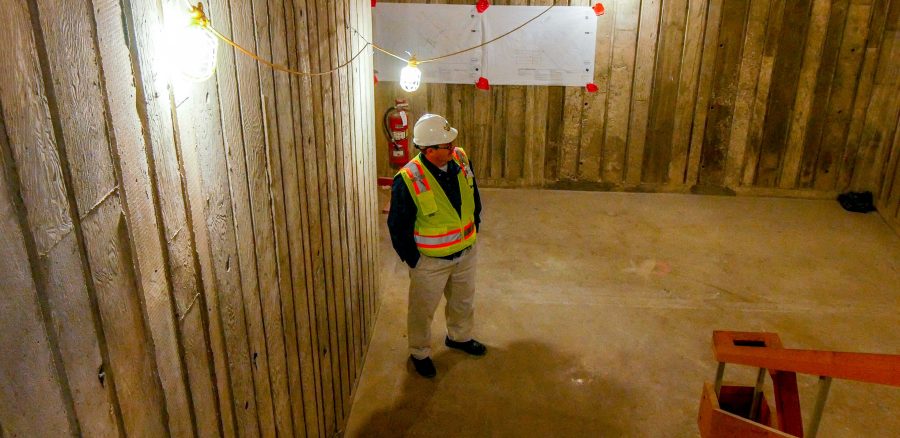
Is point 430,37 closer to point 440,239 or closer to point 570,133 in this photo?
point 570,133

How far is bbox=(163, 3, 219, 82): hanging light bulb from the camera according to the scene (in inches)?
66.1

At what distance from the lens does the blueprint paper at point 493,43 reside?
23.4 feet

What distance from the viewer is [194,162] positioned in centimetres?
183

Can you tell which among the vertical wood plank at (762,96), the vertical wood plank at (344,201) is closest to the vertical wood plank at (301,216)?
the vertical wood plank at (344,201)

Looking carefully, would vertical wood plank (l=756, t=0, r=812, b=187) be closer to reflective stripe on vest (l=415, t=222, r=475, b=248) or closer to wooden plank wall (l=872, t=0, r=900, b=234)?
wooden plank wall (l=872, t=0, r=900, b=234)

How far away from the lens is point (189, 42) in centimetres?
172

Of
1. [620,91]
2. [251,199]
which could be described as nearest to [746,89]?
[620,91]

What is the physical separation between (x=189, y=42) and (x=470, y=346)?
3330 millimetres

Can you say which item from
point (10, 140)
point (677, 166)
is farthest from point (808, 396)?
point (10, 140)

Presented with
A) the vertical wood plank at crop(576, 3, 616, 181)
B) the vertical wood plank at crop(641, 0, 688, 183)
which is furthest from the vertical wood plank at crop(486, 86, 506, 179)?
the vertical wood plank at crop(641, 0, 688, 183)

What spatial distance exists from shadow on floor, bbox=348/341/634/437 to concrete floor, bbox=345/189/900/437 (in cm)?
1

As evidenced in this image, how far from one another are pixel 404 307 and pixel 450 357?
2.50 feet

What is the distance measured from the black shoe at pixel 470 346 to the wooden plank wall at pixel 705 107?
3.37m

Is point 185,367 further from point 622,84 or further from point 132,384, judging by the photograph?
point 622,84
